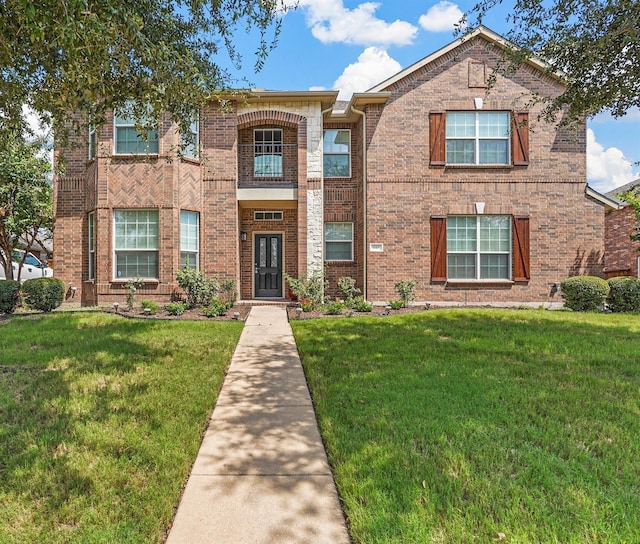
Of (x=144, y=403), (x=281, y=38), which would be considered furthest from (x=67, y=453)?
(x=281, y=38)

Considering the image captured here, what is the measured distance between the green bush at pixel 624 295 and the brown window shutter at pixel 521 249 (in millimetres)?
2125

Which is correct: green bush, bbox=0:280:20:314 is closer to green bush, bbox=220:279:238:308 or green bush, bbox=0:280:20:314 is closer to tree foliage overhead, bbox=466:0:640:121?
green bush, bbox=220:279:238:308

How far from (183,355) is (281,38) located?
16.0ft

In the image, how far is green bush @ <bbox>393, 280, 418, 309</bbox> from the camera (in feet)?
38.9

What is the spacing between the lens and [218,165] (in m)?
12.4

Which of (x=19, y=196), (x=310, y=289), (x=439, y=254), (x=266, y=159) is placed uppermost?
(x=266, y=159)

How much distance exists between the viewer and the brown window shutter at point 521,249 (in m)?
12.3

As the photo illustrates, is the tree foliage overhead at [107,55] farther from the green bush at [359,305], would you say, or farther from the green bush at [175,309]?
the green bush at [359,305]

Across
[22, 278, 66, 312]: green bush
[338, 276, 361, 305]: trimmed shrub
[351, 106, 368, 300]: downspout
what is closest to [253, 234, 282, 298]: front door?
[338, 276, 361, 305]: trimmed shrub

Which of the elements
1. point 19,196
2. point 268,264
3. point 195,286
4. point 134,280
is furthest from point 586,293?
point 19,196

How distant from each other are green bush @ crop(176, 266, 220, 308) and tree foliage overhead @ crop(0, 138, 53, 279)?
5.73m

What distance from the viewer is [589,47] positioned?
6586 mm

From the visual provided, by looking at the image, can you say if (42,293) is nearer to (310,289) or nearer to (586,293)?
(310,289)

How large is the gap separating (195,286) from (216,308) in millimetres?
1291
